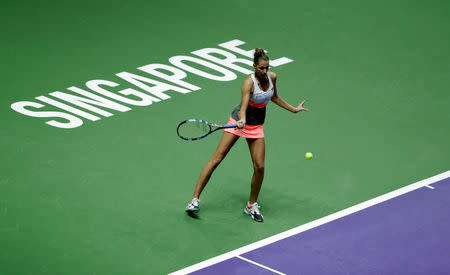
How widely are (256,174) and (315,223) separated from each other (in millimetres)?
1009

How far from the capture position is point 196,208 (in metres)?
11.0

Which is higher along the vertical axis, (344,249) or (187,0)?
(187,0)

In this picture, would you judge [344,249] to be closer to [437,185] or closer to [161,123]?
[437,185]

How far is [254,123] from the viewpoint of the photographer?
10727mm

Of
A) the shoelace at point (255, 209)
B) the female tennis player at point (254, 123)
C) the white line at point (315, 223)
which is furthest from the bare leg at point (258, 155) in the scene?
the white line at point (315, 223)

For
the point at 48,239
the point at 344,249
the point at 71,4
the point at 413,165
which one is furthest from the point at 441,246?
the point at 71,4

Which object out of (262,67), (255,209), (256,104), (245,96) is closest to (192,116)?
(255,209)

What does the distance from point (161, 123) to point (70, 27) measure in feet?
16.0

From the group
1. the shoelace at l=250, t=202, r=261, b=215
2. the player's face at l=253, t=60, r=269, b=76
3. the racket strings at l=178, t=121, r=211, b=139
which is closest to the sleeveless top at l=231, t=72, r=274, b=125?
the player's face at l=253, t=60, r=269, b=76

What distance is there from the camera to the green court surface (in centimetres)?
1067

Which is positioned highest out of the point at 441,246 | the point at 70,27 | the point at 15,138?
the point at 70,27

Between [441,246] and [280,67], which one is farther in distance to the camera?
[280,67]

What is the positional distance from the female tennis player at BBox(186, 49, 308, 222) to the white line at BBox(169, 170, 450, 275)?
0.49 metres

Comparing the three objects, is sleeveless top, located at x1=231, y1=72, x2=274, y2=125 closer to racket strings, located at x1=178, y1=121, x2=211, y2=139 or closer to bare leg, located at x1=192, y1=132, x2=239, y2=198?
bare leg, located at x1=192, y1=132, x2=239, y2=198
